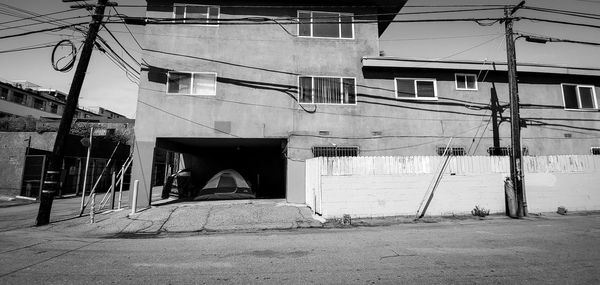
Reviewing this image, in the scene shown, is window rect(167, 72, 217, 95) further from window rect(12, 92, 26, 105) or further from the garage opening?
window rect(12, 92, 26, 105)

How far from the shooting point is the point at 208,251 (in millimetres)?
6551

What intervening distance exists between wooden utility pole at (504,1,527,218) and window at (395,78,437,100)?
314cm

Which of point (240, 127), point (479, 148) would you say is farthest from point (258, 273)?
point (479, 148)

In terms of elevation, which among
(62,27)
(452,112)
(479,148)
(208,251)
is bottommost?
(208,251)

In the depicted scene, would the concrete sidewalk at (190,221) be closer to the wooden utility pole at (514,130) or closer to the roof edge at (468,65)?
the roof edge at (468,65)

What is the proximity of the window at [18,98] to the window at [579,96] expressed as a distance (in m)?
59.6

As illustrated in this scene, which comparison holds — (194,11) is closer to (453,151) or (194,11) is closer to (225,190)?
(225,190)

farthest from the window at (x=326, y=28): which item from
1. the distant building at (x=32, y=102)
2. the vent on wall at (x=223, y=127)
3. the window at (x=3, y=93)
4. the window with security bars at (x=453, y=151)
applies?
the window at (x=3, y=93)

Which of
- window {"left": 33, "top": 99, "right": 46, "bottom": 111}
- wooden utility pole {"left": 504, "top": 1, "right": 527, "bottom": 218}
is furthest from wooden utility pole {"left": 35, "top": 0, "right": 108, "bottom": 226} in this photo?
window {"left": 33, "top": 99, "right": 46, "bottom": 111}

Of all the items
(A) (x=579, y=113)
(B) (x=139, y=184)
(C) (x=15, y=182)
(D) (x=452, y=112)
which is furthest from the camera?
(C) (x=15, y=182)

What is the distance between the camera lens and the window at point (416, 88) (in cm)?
1459

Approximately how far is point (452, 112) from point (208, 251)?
12827 mm

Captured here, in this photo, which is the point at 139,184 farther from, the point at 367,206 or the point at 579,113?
the point at 579,113

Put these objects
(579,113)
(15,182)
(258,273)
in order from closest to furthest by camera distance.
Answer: (258,273) < (579,113) < (15,182)
